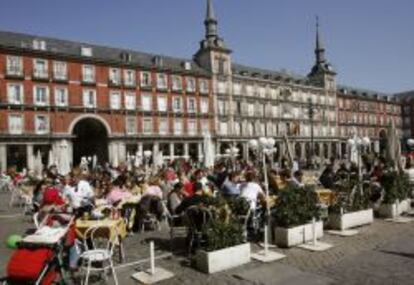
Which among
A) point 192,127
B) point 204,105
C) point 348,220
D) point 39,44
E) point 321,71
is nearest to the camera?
point 348,220

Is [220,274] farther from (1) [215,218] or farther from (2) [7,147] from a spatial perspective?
(2) [7,147]

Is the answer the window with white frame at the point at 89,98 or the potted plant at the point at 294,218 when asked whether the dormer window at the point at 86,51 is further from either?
the potted plant at the point at 294,218

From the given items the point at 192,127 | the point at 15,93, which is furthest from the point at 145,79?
the point at 15,93

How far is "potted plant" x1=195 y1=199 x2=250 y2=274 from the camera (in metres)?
7.25

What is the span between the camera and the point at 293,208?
888cm

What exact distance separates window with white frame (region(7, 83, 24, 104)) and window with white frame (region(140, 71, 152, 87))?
14.1 m

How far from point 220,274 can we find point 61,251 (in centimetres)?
262

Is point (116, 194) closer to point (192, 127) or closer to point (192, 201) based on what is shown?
point (192, 201)

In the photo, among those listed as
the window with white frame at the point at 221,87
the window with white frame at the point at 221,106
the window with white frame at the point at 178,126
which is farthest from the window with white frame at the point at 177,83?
the window with white frame at the point at 221,106

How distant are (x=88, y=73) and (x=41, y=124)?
758 centimetres

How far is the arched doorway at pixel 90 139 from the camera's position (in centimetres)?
4687

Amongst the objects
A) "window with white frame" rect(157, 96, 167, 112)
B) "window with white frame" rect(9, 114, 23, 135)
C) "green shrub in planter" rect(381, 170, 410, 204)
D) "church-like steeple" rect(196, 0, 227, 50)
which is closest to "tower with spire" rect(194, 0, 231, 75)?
"church-like steeple" rect(196, 0, 227, 50)

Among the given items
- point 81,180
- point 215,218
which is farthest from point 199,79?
point 215,218

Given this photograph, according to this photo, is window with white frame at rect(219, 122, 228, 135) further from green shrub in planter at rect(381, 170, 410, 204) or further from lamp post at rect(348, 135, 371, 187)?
green shrub in planter at rect(381, 170, 410, 204)
